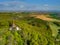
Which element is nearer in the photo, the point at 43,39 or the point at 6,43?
the point at 6,43

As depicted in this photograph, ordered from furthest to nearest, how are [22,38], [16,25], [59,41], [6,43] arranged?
[59,41] → [16,25] → [22,38] → [6,43]

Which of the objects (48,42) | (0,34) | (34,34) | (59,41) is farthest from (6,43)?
(59,41)

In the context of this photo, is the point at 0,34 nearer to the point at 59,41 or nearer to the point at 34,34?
the point at 34,34

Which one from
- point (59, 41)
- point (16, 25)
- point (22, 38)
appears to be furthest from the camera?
point (59, 41)

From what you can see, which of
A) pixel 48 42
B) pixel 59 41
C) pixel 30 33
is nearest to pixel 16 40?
pixel 30 33

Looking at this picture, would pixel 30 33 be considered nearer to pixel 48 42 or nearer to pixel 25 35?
pixel 25 35

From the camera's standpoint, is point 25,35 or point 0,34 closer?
point 0,34

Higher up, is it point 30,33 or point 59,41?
point 30,33

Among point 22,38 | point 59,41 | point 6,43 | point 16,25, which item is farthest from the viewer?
point 59,41

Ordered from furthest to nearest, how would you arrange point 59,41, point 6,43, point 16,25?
1. point 59,41
2. point 16,25
3. point 6,43
